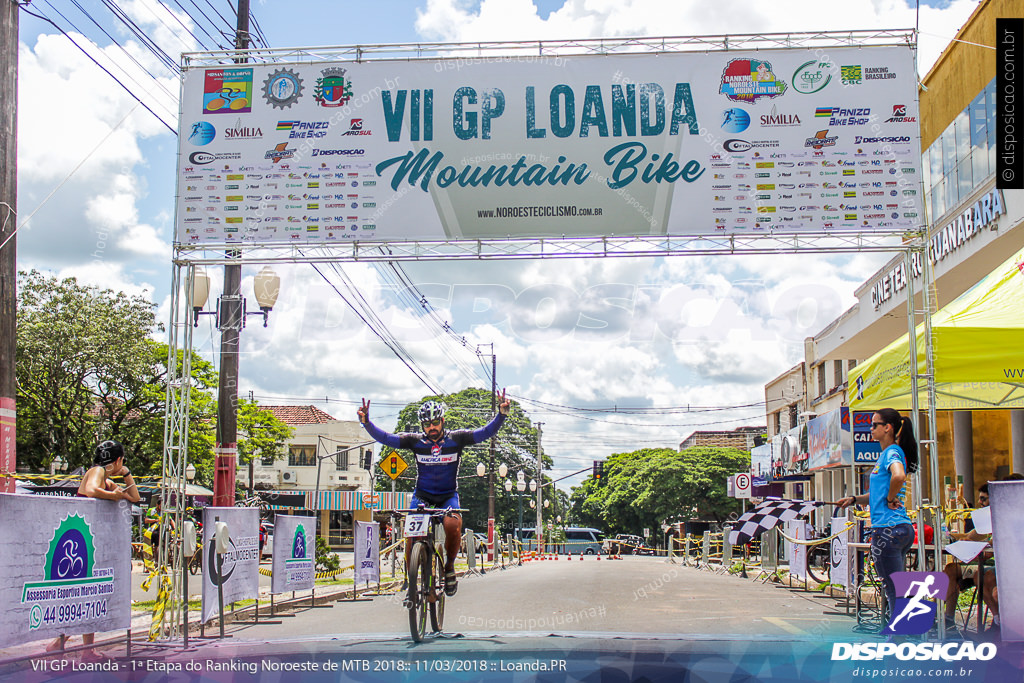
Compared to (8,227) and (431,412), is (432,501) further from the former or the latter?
(8,227)

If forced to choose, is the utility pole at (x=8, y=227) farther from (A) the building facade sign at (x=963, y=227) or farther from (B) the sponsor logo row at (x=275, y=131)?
(A) the building facade sign at (x=963, y=227)

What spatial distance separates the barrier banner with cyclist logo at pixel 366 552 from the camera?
40.8 ft

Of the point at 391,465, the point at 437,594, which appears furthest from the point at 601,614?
the point at 391,465

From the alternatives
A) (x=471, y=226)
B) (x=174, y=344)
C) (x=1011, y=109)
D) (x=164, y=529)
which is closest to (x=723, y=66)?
(x=471, y=226)

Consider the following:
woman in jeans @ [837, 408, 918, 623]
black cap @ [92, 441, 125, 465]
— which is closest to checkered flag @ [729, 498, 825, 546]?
woman in jeans @ [837, 408, 918, 623]

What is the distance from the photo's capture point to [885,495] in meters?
7.05

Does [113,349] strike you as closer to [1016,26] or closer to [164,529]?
[164,529]

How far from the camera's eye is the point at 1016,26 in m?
11.1

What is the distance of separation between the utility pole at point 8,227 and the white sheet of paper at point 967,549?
8101mm

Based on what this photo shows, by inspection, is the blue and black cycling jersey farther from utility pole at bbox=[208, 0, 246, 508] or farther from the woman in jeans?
utility pole at bbox=[208, 0, 246, 508]

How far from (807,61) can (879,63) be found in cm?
70

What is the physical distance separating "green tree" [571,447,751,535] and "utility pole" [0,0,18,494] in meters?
52.3

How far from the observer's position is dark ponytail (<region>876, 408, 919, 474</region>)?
7.19m

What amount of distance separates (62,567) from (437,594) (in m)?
2.91
